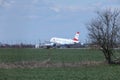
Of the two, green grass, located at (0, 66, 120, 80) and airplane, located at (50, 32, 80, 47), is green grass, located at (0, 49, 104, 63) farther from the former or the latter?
airplane, located at (50, 32, 80, 47)

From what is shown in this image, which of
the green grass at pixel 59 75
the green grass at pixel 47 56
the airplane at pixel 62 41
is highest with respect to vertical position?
the airplane at pixel 62 41

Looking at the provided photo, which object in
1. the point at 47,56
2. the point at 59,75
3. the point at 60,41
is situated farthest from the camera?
the point at 60,41

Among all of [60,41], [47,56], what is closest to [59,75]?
[47,56]

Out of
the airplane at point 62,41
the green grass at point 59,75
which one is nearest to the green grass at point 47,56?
the green grass at point 59,75

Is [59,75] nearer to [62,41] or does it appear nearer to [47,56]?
[47,56]

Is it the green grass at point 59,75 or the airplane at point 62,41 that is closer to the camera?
the green grass at point 59,75

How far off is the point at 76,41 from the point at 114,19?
12704 centimetres

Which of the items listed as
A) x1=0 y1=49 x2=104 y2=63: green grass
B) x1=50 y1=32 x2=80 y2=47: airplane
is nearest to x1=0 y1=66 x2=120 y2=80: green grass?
x1=0 y1=49 x2=104 y2=63: green grass

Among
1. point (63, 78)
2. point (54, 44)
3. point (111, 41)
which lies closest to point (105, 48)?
point (111, 41)

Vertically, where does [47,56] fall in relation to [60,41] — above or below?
below

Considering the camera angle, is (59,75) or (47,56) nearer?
(59,75)

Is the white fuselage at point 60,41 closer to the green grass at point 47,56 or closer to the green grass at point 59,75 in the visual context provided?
the green grass at point 47,56

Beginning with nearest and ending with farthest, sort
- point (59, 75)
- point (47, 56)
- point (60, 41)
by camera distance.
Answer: point (59, 75), point (47, 56), point (60, 41)

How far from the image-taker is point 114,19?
4738 cm
